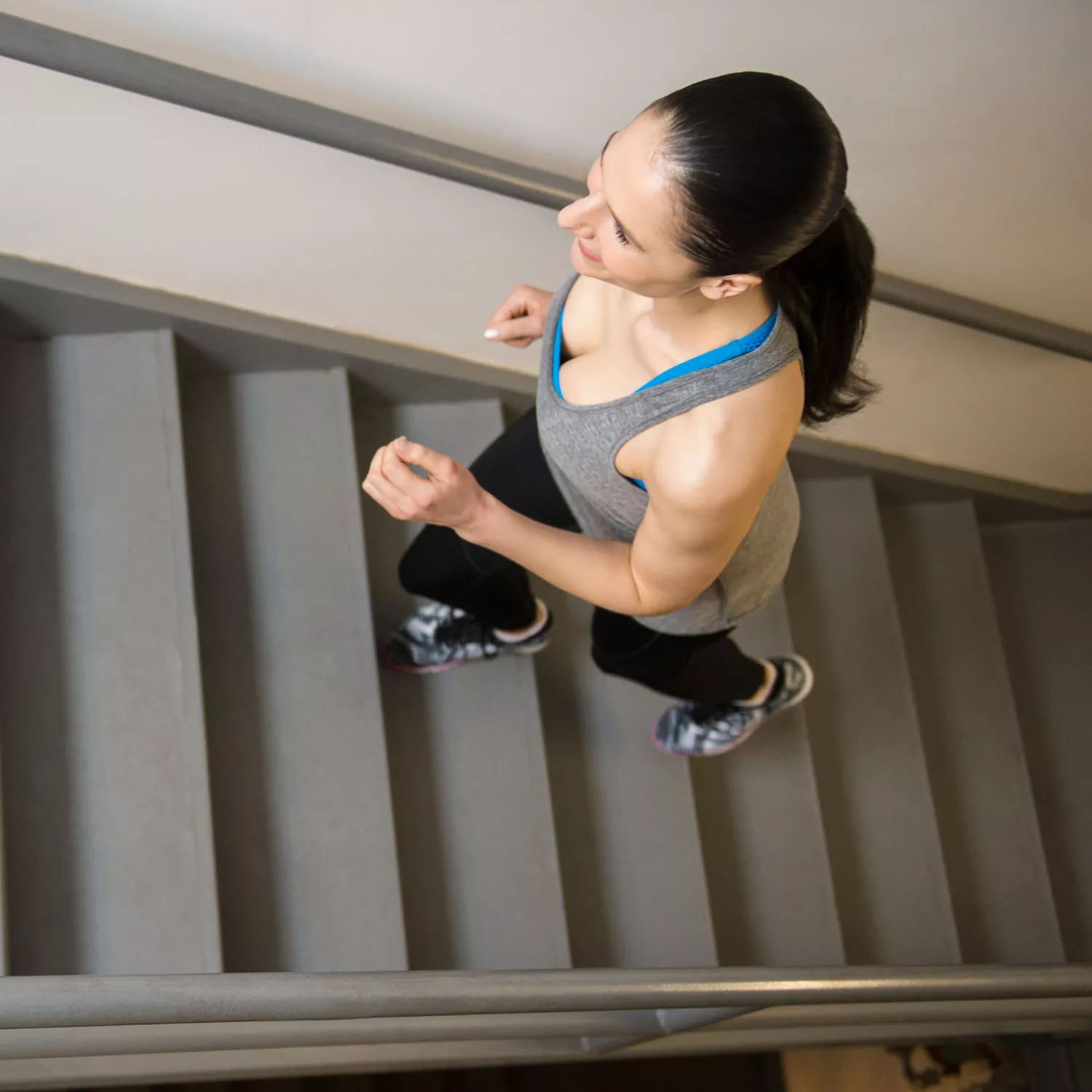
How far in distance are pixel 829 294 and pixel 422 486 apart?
0.46 m

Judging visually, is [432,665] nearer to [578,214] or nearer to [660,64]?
[660,64]

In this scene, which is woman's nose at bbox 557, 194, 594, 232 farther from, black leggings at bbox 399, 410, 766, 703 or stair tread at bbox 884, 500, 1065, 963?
stair tread at bbox 884, 500, 1065, 963

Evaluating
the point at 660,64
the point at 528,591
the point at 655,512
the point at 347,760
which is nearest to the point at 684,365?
the point at 655,512

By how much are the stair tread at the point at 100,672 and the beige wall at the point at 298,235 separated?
0.77 feet

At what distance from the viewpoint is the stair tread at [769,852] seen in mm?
2447

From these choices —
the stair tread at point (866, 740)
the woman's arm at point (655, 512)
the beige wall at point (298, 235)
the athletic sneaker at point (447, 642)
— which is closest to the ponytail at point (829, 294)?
the woman's arm at point (655, 512)

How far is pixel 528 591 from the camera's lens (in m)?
2.02

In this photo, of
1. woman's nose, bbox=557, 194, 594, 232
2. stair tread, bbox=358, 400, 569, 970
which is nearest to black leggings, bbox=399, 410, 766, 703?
stair tread, bbox=358, 400, 569, 970

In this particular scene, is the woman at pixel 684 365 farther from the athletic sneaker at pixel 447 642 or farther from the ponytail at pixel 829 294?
the athletic sneaker at pixel 447 642

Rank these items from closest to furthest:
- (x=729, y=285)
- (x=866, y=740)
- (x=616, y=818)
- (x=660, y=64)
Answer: (x=729, y=285) < (x=660, y=64) < (x=616, y=818) < (x=866, y=740)

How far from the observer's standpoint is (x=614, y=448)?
1224mm

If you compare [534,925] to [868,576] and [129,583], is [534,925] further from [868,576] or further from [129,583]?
[868,576]

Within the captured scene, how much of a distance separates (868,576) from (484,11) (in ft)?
5.74

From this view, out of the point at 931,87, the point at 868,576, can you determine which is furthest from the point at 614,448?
the point at 868,576
